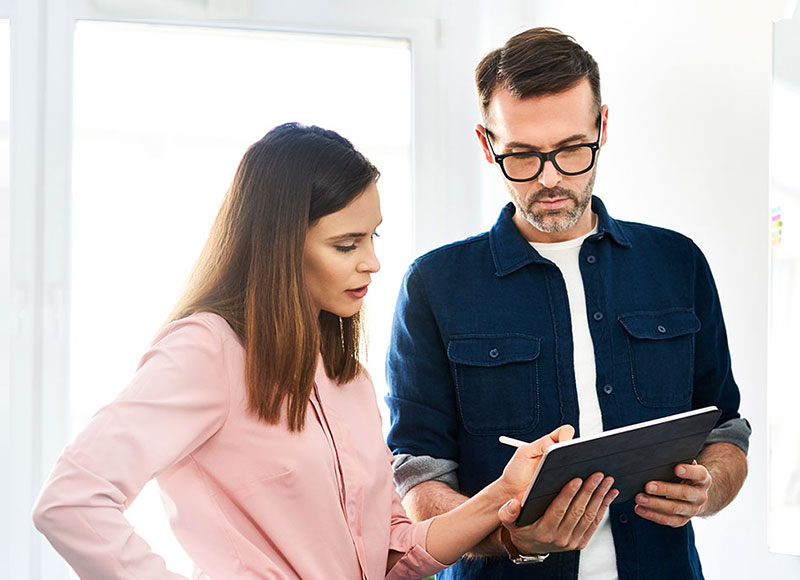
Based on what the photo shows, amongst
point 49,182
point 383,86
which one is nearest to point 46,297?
point 49,182

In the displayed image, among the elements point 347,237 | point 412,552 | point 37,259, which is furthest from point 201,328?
point 37,259

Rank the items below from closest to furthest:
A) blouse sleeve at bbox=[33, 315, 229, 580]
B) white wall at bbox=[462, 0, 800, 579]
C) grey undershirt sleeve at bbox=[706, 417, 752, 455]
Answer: blouse sleeve at bbox=[33, 315, 229, 580], grey undershirt sleeve at bbox=[706, 417, 752, 455], white wall at bbox=[462, 0, 800, 579]

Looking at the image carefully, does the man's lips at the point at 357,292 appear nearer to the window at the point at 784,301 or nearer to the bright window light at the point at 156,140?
the window at the point at 784,301

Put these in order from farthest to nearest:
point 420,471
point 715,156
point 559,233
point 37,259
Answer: point 37,259 < point 715,156 < point 559,233 < point 420,471

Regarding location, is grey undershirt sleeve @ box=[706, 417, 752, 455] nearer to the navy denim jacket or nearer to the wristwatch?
the navy denim jacket

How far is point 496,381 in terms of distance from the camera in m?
1.44

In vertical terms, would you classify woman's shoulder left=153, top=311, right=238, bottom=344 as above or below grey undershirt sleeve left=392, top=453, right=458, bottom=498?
above

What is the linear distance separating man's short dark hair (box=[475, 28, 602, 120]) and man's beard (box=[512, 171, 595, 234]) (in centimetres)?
16

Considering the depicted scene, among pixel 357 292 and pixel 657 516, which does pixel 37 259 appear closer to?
pixel 357 292

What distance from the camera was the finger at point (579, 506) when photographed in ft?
3.79

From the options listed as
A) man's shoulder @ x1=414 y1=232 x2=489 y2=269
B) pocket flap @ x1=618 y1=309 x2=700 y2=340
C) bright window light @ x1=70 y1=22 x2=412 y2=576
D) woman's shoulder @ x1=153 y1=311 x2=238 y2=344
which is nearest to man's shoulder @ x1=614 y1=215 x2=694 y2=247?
pocket flap @ x1=618 y1=309 x2=700 y2=340

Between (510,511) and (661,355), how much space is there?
414mm

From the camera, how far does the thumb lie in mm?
1212

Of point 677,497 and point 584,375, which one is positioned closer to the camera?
point 677,497
